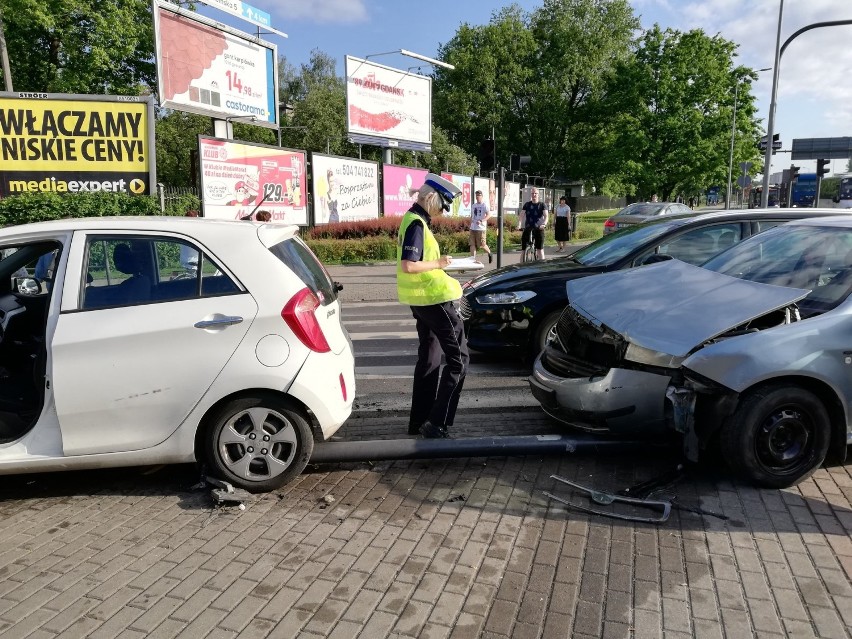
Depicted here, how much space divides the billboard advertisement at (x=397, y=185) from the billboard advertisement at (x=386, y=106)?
72.2 inches

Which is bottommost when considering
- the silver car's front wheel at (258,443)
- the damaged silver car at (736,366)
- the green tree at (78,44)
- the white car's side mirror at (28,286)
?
the silver car's front wheel at (258,443)

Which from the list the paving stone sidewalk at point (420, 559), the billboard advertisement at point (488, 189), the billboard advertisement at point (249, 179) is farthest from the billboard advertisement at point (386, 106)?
the paving stone sidewalk at point (420, 559)

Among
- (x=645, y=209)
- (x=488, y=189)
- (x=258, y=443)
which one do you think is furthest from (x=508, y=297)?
(x=488, y=189)

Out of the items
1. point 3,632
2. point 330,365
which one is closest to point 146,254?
point 330,365

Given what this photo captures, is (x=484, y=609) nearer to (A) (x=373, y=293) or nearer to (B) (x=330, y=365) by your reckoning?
(B) (x=330, y=365)

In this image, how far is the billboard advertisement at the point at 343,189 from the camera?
2280cm

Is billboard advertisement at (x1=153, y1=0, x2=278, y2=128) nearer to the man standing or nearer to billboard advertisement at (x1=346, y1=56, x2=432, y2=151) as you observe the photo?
billboard advertisement at (x1=346, y1=56, x2=432, y2=151)

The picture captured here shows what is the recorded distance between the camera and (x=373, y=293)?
44.0ft

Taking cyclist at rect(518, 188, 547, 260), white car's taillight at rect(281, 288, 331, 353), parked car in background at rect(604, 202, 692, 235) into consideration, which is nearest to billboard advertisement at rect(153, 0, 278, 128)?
cyclist at rect(518, 188, 547, 260)

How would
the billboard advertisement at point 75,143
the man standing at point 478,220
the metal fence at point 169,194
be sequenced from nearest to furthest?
the billboard advertisement at point 75,143, the metal fence at point 169,194, the man standing at point 478,220

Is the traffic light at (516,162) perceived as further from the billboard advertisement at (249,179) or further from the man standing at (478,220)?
the billboard advertisement at (249,179)

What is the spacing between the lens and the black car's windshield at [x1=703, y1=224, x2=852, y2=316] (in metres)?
4.22

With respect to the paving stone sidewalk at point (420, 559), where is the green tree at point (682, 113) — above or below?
above

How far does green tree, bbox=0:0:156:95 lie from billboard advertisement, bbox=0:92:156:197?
1879 cm
